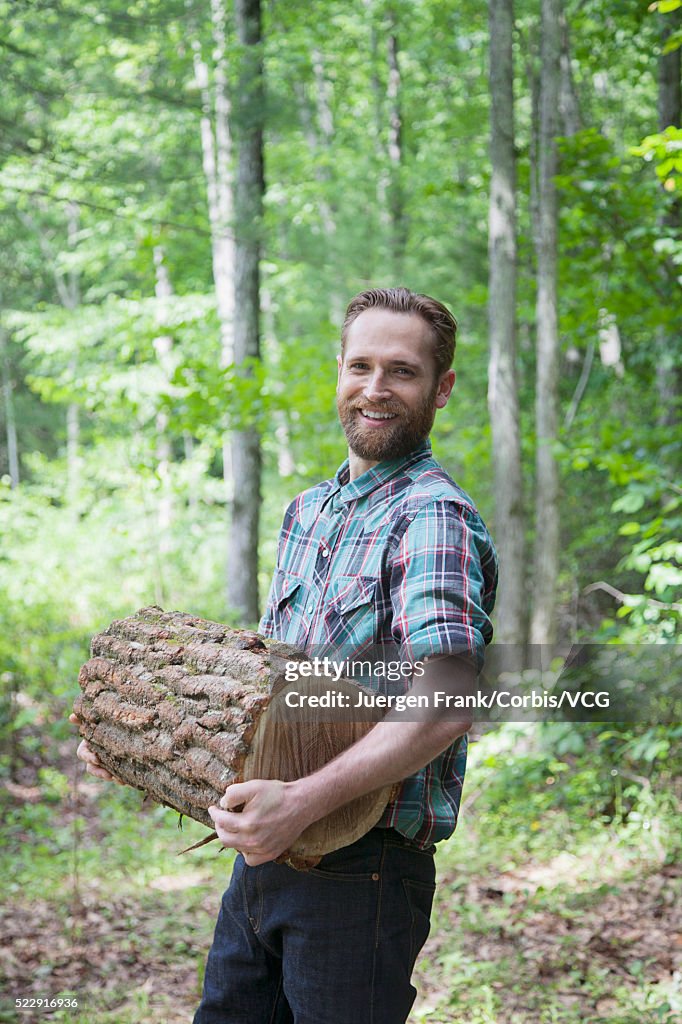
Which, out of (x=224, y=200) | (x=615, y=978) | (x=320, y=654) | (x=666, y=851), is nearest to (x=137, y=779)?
(x=320, y=654)

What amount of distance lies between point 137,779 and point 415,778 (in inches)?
25.7

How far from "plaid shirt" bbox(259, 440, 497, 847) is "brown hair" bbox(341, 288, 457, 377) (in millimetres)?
208

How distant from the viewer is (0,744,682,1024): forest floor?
3.45 m

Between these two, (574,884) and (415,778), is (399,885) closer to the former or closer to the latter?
(415,778)

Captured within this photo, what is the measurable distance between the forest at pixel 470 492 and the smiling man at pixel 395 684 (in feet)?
6.07

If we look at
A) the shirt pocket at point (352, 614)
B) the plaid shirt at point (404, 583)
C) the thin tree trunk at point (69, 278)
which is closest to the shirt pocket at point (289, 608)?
the plaid shirt at point (404, 583)

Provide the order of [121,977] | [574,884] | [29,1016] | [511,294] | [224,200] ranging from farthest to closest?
[224,200]
[511,294]
[574,884]
[121,977]
[29,1016]

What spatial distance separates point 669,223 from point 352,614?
508cm

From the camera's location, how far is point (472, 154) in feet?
47.3

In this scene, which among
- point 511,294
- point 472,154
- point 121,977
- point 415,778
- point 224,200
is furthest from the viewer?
point 472,154

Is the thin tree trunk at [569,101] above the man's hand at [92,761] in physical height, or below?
above

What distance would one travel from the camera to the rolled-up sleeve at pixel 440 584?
1.52 meters

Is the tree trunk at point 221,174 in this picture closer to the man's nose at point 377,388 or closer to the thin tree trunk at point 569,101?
the thin tree trunk at point 569,101

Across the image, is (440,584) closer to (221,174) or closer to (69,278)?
(221,174)
